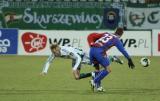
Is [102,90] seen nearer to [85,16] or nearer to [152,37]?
[152,37]

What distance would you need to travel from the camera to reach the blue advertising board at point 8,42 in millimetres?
27969

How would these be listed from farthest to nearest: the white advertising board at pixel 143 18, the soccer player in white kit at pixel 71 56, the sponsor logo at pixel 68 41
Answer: the white advertising board at pixel 143 18, the sponsor logo at pixel 68 41, the soccer player in white kit at pixel 71 56

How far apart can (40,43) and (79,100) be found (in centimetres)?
1463

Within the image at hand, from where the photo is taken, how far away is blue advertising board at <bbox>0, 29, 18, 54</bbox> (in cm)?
2797

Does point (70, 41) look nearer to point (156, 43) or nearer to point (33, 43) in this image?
point (33, 43)

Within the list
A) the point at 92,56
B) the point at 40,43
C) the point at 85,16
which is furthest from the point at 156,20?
the point at 92,56

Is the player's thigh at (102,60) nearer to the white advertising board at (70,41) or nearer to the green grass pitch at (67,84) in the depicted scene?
the green grass pitch at (67,84)

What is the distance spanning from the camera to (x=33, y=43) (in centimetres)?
2802

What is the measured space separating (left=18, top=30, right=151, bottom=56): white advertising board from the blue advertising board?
0.22 m

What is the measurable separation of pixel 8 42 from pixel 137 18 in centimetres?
801

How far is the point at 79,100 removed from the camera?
13.6 m

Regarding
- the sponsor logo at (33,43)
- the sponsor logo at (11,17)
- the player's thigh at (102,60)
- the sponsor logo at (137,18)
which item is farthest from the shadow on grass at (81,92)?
the sponsor logo at (137,18)

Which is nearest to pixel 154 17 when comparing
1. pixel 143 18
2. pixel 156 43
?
pixel 143 18

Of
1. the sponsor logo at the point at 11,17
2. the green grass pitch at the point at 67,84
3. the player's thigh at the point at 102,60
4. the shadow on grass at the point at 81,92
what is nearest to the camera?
the green grass pitch at the point at 67,84
